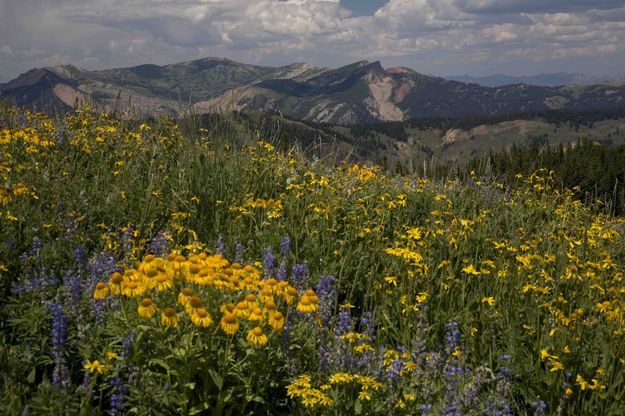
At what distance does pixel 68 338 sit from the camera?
11.6ft

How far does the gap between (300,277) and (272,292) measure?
1.46 m

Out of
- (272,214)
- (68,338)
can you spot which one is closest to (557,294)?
(272,214)

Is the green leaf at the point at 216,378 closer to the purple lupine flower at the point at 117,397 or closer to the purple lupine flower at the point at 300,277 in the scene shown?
the purple lupine flower at the point at 117,397

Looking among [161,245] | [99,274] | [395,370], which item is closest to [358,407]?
[395,370]

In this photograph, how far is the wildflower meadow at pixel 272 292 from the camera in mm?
3273

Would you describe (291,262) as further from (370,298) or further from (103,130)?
(103,130)

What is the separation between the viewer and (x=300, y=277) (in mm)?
5043

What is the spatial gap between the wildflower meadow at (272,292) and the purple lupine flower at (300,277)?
0.03 m

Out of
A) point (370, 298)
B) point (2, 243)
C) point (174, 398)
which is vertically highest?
point (2, 243)

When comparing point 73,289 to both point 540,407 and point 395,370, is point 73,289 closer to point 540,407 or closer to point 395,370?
point 395,370

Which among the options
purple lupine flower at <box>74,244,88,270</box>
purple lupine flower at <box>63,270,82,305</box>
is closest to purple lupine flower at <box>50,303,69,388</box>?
purple lupine flower at <box>63,270,82,305</box>

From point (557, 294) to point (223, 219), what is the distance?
14.1ft

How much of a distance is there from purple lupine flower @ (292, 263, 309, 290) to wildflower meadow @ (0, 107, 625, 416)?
0.09 feet

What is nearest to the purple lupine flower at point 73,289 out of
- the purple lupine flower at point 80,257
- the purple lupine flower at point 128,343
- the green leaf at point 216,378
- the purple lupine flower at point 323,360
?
the purple lupine flower at point 80,257
